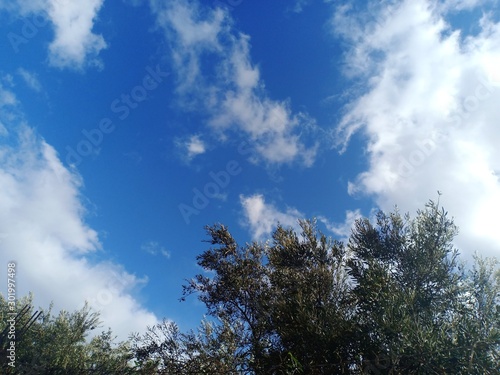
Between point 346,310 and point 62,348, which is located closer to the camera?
point 346,310

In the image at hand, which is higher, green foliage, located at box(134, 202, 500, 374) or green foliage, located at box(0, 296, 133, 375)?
green foliage, located at box(134, 202, 500, 374)

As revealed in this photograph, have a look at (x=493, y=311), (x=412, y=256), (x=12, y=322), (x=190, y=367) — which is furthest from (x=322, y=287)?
(x=12, y=322)

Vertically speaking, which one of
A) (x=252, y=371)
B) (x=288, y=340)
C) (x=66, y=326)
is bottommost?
(x=66, y=326)

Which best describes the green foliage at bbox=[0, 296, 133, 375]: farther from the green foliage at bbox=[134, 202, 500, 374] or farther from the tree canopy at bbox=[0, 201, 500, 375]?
the green foliage at bbox=[134, 202, 500, 374]

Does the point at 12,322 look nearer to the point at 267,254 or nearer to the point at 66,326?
the point at 66,326

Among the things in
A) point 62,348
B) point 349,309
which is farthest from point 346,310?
point 62,348

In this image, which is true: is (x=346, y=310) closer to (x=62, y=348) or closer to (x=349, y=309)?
(x=349, y=309)

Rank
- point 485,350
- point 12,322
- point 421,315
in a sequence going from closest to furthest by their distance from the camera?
point 485,350, point 421,315, point 12,322

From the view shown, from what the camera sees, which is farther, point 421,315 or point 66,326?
point 66,326

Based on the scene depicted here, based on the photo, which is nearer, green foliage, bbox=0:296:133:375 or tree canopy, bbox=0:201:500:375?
tree canopy, bbox=0:201:500:375

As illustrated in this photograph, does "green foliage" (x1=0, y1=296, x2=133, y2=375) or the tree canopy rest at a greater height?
the tree canopy

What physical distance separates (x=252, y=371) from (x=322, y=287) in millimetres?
6082

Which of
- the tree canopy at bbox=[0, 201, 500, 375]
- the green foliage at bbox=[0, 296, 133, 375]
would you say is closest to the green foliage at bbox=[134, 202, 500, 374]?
the tree canopy at bbox=[0, 201, 500, 375]

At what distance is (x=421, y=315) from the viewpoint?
1414cm
